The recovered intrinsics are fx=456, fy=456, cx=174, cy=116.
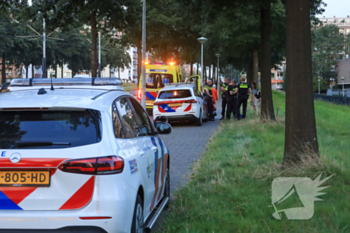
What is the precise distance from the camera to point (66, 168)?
10.5 feet

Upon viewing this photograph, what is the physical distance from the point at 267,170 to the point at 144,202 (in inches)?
137

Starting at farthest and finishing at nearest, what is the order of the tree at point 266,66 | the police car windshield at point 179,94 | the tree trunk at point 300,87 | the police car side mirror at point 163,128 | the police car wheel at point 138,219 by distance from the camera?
the police car windshield at point 179,94
the tree at point 266,66
the tree trunk at point 300,87
the police car side mirror at point 163,128
the police car wheel at point 138,219

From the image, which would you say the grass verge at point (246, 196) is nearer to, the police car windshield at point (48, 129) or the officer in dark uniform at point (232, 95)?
the police car windshield at point (48, 129)

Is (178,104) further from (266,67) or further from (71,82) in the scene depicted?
(71,82)

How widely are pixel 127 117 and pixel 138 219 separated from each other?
3.15ft

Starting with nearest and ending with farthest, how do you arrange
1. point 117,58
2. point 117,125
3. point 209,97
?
1. point 117,125
2. point 209,97
3. point 117,58

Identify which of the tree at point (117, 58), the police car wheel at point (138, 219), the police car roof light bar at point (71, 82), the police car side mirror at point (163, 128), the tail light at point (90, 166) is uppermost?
the tree at point (117, 58)

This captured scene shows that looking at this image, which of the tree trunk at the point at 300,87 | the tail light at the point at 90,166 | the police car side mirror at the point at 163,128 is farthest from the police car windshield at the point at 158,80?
the tail light at the point at 90,166

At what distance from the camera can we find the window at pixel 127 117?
3.95 meters

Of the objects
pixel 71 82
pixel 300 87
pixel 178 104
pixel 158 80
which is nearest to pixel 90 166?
pixel 71 82

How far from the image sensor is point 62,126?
11.3ft

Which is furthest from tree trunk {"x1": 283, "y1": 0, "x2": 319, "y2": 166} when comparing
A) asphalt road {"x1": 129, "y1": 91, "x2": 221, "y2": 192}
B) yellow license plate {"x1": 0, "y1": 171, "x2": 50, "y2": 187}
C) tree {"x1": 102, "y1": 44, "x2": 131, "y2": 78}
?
tree {"x1": 102, "y1": 44, "x2": 131, "y2": 78}

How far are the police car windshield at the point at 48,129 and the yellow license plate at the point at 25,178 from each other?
0.20 metres

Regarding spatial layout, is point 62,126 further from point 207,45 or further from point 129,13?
point 207,45
